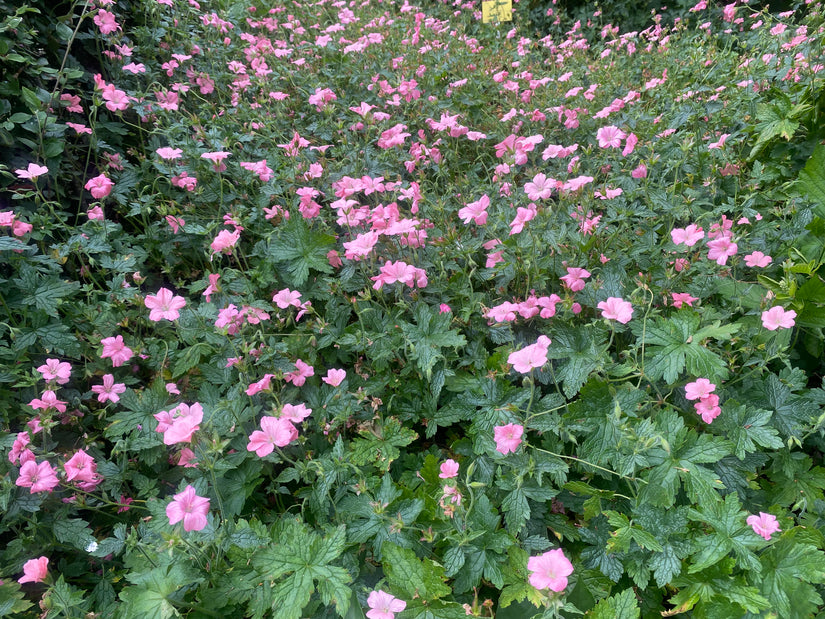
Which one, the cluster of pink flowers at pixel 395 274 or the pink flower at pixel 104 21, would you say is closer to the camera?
the cluster of pink flowers at pixel 395 274

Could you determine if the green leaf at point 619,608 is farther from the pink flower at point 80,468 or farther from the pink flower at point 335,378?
the pink flower at point 80,468

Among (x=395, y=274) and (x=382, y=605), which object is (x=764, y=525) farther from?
(x=395, y=274)

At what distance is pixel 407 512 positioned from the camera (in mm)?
1510

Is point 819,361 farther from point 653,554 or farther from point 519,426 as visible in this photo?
point 519,426

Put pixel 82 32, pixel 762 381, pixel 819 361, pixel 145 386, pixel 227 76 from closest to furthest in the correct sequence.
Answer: pixel 762 381, pixel 819 361, pixel 145 386, pixel 82 32, pixel 227 76

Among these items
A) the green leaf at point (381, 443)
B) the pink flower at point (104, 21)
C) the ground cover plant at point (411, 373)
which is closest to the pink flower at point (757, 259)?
the ground cover plant at point (411, 373)

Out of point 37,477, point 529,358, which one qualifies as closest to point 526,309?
point 529,358

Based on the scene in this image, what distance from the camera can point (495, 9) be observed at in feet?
17.2

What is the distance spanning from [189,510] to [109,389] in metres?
0.83

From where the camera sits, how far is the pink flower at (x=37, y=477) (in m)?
1.54

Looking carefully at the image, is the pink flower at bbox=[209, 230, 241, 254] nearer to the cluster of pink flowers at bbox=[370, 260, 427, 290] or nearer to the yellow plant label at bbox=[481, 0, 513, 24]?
the cluster of pink flowers at bbox=[370, 260, 427, 290]

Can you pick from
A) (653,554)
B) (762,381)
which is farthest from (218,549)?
(762,381)

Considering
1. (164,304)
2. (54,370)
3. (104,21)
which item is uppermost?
(104,21)

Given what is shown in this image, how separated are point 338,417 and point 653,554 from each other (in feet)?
3.43
